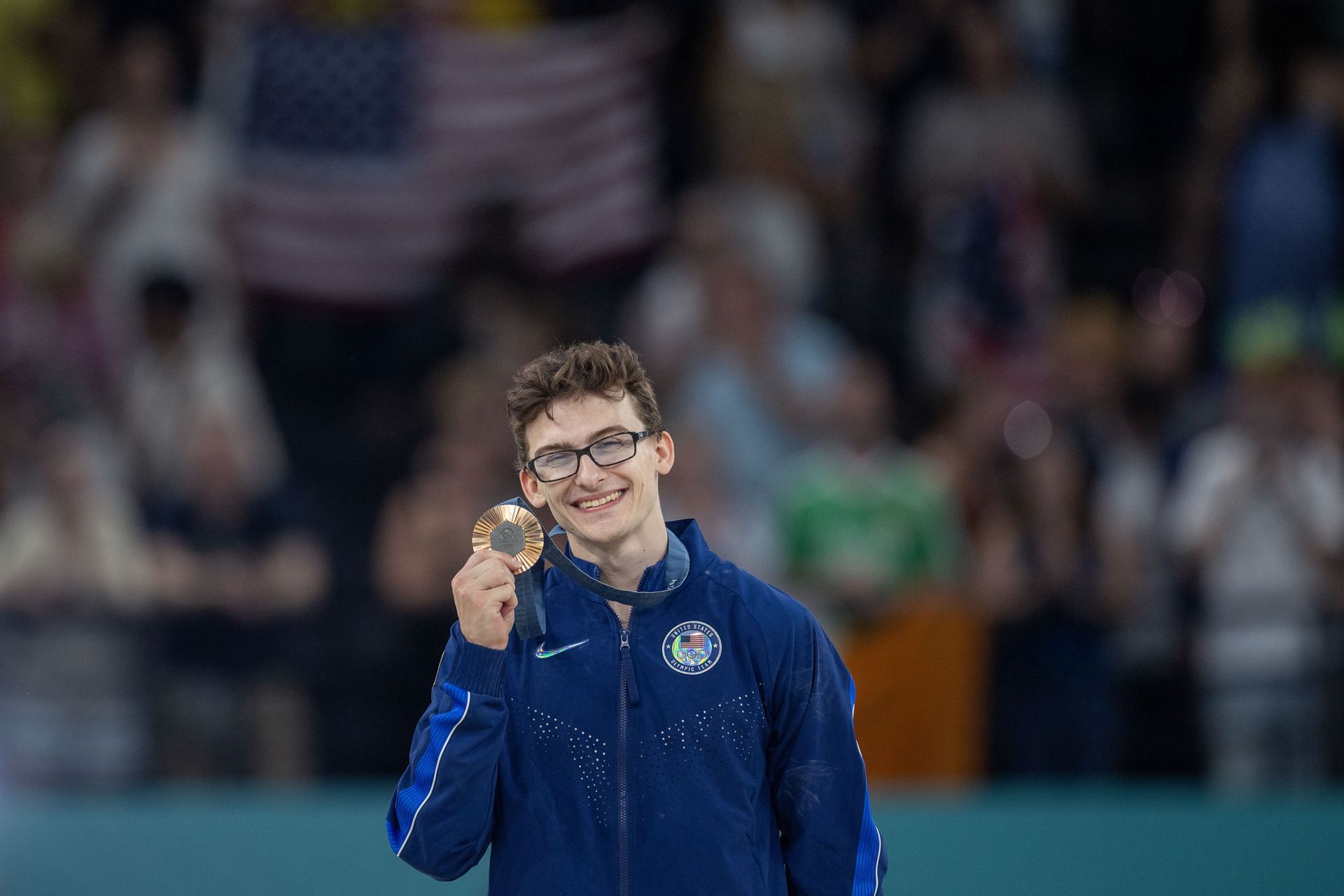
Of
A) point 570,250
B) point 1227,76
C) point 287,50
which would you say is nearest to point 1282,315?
point 1227,76

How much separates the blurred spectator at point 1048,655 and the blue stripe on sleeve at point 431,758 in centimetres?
480

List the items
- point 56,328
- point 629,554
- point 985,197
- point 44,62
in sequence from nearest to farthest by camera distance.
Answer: point 629,554 < point 56,328 < point 985,197 < point 44,62

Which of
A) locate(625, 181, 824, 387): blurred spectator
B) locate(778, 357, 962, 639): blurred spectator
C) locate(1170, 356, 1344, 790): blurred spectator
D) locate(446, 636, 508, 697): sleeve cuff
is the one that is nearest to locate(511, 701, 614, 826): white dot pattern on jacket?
locate(446, 636, 508, 697): sleeve cuff

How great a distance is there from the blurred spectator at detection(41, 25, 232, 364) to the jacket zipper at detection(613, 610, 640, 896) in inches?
283

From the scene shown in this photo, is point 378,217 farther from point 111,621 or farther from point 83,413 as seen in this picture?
point 111,621

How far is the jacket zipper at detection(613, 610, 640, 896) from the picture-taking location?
3.22 meters

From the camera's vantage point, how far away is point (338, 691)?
7695 millimetres

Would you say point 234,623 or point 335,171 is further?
point 335,171

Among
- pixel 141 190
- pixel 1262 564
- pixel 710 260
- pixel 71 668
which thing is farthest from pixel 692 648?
pixel 141 190

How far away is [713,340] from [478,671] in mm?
6153

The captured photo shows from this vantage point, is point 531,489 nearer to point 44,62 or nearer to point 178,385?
point 178,385

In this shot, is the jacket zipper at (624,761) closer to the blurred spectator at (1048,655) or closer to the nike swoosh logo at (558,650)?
the nike swoosh logo at (558,650)

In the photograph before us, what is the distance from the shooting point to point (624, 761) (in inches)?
128

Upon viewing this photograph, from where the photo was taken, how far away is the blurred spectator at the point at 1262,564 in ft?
25.1
